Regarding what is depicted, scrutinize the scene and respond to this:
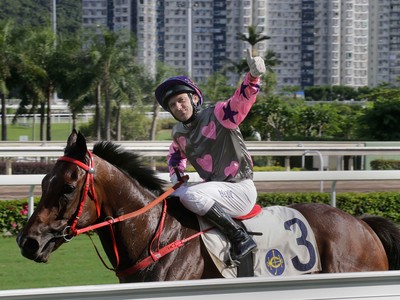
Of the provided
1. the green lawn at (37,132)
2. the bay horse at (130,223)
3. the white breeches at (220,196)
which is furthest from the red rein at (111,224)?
the green lawn at (37,132)

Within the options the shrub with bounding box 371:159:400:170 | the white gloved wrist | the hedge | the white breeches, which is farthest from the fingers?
the shrub with bounding box 371:159:400:170

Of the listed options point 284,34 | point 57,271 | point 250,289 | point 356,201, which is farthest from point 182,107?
point 284,34

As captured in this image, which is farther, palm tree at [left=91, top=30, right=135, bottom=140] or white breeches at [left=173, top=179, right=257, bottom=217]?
palm tree at [left=91, top=30, right=135, bottom=140]

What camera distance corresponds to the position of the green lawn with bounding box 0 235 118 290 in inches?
237

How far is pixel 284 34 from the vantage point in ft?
239

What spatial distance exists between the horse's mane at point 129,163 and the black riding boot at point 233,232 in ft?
1.05

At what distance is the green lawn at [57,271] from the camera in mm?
6008

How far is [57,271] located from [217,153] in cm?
291

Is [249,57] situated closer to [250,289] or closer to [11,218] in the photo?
[250,289]

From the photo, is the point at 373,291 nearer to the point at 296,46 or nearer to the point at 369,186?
the point at 369,186

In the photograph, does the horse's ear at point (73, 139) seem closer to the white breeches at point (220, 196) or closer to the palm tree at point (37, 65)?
the white breeches at point (220, 196)

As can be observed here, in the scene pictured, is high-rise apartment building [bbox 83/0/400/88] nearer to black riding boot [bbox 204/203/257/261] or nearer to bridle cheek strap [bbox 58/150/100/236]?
black riding boot [bbox 204/203/257/261]

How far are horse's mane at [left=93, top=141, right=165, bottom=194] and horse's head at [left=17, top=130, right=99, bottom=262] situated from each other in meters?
0.25

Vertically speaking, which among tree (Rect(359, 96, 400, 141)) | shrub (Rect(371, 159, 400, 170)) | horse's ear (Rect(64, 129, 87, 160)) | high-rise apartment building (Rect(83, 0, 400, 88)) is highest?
high-rise apartment building (Rect(83, 0, 400, 88))
